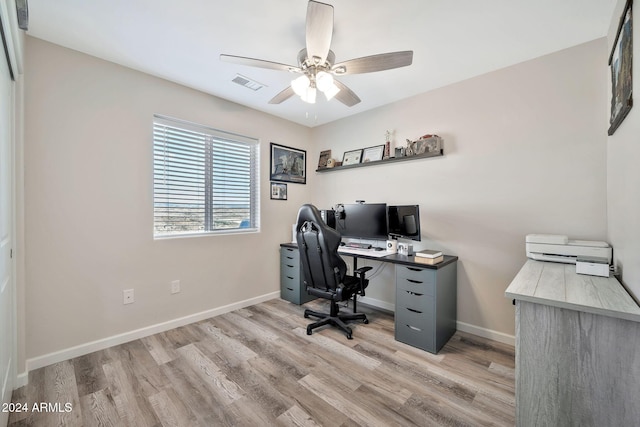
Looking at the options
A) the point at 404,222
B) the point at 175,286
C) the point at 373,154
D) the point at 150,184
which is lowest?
the point at 175,286

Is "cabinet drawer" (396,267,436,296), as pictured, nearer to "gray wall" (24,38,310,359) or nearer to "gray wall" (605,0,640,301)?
"gray wall" (605,0,640,301)

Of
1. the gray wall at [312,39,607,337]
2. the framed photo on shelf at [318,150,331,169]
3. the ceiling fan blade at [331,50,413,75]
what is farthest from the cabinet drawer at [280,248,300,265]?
the ceiling fan blade at [331,50,413,75]

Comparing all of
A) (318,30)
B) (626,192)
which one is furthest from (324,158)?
(626,192)

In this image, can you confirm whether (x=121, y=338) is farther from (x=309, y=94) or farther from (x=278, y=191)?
(x=309, y=94)

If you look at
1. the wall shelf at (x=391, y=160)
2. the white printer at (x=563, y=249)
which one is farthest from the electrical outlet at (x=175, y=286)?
the white printer at (x=563, y=249)

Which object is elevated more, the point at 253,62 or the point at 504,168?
the point at 253,62

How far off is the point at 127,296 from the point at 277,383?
1610 mm

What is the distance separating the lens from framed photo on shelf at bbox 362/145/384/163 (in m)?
3.18

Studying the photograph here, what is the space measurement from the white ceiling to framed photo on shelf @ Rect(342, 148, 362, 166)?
41.1 inches

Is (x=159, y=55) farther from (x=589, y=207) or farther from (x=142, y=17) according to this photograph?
(x=589, y=207)

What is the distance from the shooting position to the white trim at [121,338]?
1.97 metres

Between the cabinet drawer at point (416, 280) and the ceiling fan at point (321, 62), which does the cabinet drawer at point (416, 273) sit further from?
the ceiling fan at point (321, 62)

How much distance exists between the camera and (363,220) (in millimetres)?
3090

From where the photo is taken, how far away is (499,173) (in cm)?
238
